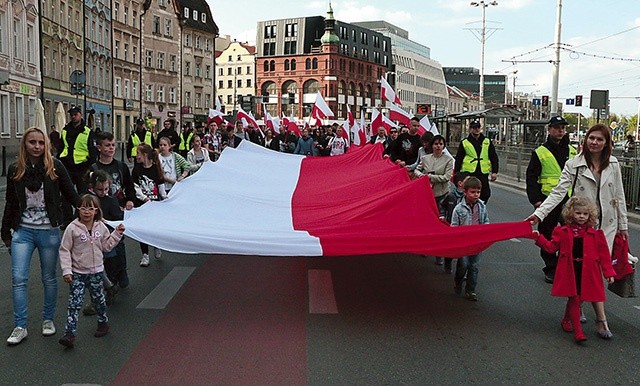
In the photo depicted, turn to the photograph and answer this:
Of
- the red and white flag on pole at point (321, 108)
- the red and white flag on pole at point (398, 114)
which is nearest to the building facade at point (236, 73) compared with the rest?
the red and white flag on pole at point (321, 108)

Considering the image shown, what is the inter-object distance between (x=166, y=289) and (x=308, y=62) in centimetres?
12308

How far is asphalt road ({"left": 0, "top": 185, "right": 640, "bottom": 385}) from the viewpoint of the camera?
5203 millimetres

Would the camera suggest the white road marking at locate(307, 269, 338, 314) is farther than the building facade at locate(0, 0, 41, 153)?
No

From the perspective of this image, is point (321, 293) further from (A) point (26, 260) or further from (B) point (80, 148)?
(B) point (80, 148)

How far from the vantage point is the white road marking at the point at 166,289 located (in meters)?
7.20

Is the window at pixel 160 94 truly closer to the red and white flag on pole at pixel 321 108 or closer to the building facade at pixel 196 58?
the building facade at pixel 196 58

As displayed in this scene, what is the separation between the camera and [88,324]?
21.1 feet

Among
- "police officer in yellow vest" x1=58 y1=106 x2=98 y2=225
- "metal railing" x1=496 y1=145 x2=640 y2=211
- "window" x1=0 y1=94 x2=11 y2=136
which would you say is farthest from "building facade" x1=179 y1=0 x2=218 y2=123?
"police officer in yellow vest" x1=58 y1=106 x2=98 y2=225

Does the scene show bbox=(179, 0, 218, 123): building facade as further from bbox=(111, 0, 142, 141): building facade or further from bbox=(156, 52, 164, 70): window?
bbox=(111, 0, 142, 141): building facade

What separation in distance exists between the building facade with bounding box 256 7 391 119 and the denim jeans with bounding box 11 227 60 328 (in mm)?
121509

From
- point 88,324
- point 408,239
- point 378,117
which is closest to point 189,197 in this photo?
point 88,324

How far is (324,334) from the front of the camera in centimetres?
620

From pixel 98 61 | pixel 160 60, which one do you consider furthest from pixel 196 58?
pixel 98 61

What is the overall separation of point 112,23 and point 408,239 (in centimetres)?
5689
